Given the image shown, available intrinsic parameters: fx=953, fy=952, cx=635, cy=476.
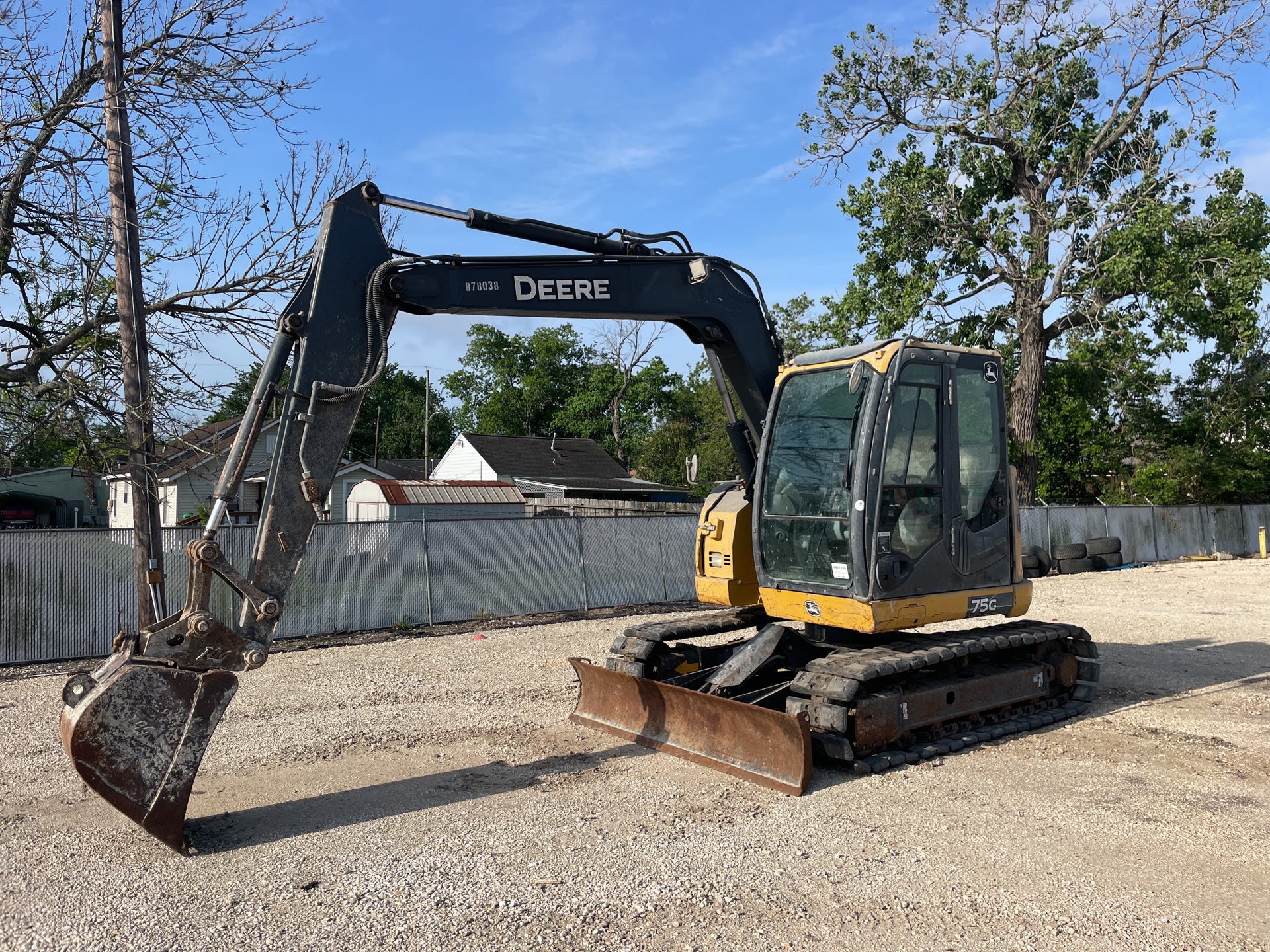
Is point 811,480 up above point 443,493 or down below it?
below

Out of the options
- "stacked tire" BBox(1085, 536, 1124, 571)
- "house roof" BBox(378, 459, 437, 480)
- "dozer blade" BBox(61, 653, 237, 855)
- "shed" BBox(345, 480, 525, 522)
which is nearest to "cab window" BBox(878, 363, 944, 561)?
"dozer blade" BBox(61, 653, 237, 855)

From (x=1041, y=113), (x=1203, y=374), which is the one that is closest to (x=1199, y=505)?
(x=1203, y=374)

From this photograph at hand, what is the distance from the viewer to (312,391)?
18.4 ft

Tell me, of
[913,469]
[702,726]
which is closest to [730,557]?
[702,726]

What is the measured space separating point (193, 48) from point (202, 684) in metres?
8.30

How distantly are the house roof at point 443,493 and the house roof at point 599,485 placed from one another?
11.8 meters

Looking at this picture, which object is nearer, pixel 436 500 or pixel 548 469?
pixel 436 500

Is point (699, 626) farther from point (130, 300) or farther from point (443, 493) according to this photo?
point (443, 493)

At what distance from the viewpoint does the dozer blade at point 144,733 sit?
480cm

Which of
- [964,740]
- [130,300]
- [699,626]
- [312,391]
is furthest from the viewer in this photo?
[130,300]

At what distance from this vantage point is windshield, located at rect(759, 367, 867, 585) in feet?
22.3

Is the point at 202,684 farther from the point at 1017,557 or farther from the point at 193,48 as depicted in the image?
the point at 193,48

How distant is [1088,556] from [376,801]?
21.0m

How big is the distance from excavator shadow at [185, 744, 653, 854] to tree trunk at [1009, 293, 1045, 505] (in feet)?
62.2
